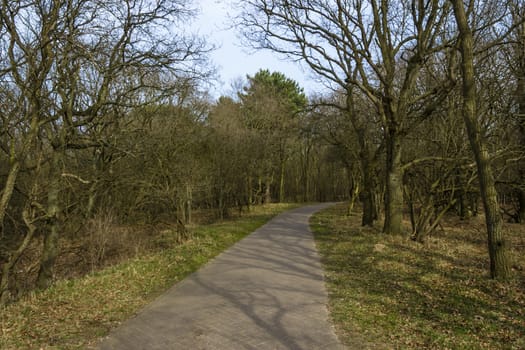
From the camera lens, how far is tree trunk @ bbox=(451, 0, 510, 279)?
27.1ft

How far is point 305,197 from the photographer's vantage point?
49344mm

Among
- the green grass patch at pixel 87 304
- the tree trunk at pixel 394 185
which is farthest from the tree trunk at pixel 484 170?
the green grass patch at pixel 87 304

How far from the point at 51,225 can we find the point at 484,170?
11.1 metres

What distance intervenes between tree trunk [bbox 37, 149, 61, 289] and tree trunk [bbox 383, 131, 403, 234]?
10.7 m

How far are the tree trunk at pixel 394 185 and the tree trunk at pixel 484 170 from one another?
221 inches

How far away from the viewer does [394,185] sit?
46.6 ft

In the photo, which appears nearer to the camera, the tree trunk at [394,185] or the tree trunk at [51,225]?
the tree trunk at [51,225]

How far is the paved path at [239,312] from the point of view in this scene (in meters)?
5.14

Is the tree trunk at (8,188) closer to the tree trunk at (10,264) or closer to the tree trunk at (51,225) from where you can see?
the tree trunk at (10,264)

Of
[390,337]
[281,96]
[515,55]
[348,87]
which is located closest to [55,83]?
[390,337]

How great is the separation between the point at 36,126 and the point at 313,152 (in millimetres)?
44064

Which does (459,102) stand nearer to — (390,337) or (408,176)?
(408,176)

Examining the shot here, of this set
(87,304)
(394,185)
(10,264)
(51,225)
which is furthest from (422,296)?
(51,225)

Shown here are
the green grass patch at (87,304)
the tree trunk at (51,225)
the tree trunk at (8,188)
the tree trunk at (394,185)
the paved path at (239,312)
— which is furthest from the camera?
the tree trunk at (394,185)
